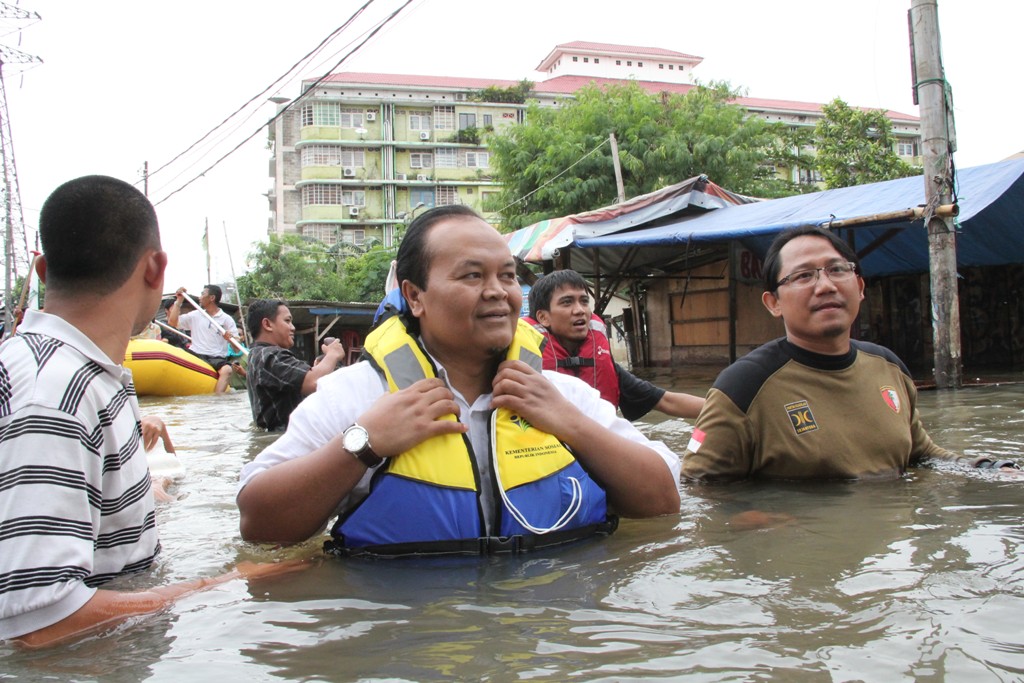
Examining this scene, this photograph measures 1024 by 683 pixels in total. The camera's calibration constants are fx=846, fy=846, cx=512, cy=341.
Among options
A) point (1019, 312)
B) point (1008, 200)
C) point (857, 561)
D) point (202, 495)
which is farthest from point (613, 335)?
point (857, 561)

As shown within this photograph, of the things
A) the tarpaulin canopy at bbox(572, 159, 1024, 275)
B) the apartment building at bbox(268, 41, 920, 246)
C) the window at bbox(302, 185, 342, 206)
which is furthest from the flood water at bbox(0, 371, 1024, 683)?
the window at bbox(302, 185, 342, 206)

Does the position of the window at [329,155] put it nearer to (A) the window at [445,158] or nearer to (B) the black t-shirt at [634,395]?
(A) the window at [445,158]

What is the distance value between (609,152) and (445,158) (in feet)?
111

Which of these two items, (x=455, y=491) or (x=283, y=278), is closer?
(x=455, y=491)

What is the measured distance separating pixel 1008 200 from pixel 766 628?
9.96 meters

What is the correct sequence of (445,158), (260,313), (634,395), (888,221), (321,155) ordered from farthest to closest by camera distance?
(445,158), (321,155), (888,221), (260,313), (634,395)

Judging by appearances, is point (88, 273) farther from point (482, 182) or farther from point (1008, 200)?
point (482, 182)

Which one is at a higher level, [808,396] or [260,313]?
[260,313]

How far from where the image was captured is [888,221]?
9.18 meters

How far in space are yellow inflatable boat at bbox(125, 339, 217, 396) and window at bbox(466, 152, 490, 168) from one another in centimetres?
4299

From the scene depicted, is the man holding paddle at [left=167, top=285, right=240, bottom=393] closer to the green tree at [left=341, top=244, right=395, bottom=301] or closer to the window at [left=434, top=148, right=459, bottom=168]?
the green tree at [left=341, top=244, right=395, bottom=301]

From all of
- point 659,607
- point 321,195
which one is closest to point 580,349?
point 659,607

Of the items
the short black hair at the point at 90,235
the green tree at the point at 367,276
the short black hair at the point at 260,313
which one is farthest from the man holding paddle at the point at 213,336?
the green tree at the point at 367,276

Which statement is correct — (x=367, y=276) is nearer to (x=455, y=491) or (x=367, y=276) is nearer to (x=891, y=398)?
(x=891, y=398)
